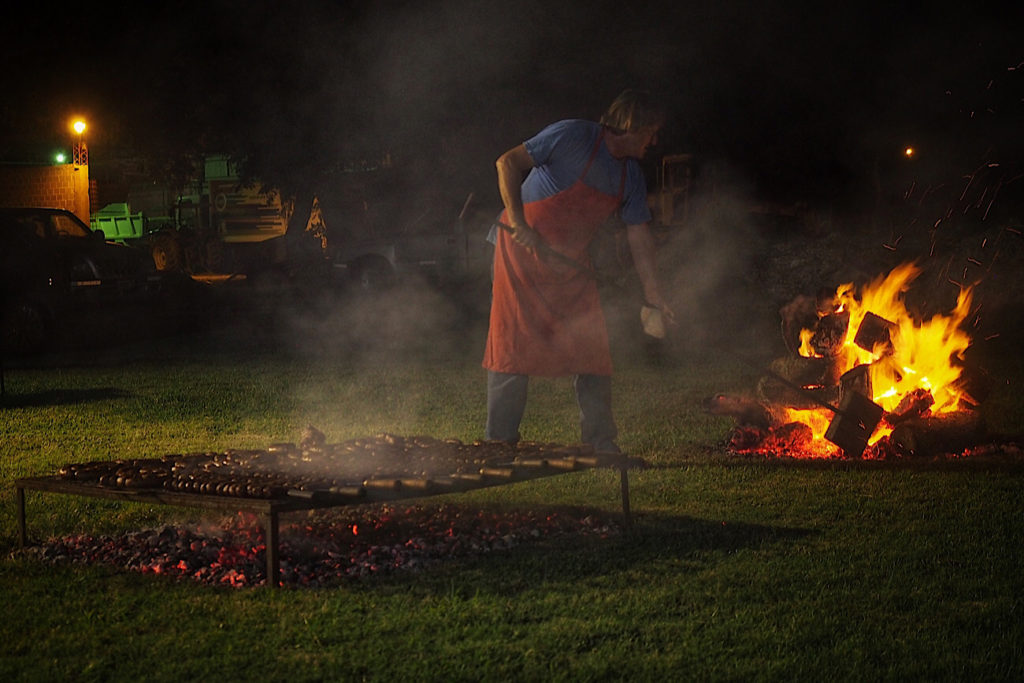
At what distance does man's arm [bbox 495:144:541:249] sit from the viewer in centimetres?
638

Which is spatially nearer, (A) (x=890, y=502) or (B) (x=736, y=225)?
(A) (x=890, y=502)

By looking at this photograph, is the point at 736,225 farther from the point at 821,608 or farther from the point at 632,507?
the point at 821,608

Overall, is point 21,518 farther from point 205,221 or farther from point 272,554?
point 205,221

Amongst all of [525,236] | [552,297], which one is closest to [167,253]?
[552,297]

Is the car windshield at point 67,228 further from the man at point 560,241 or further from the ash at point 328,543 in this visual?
the ash at point 328,543

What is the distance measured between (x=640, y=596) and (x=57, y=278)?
12974 mm

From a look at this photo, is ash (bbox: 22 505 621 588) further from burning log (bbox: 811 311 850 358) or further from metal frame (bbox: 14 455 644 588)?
burning log (bbox: 811 311 850 358)

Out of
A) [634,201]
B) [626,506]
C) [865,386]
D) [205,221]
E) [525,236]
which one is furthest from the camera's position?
[205,221]

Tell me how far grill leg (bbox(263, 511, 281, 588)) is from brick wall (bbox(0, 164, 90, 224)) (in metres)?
26.7

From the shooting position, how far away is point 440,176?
24.8m

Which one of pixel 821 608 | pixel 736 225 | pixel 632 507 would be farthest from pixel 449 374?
pixel 736 225

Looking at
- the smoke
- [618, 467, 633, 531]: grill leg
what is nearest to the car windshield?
the smoke

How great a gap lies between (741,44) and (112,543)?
19.0 m

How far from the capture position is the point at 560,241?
22.1ft
